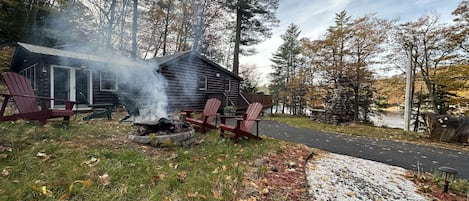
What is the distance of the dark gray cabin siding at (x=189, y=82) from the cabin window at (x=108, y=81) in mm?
2178

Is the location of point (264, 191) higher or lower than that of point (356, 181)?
higher

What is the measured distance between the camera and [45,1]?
533 inches

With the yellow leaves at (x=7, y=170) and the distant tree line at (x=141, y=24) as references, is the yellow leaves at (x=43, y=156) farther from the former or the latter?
the distant tree line at (x=141, y=24)

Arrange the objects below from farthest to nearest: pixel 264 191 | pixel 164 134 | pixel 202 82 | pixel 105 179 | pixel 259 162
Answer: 1. pixel 202 82
2. pixel 164 134
3. pixel 259 162
4. pixel 264 191
5. pixel 105 179

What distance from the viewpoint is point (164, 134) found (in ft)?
11.9

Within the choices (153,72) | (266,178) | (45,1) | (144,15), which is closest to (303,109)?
(153,72)

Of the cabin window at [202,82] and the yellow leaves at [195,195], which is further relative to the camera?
the cabin window at [202,82]

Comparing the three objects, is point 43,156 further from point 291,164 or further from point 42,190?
point 291,164

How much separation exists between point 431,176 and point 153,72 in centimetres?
973

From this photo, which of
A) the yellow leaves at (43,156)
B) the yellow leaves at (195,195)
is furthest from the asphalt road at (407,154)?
the yellow leaves at (43,156)

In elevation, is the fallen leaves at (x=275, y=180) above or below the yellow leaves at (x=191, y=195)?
below

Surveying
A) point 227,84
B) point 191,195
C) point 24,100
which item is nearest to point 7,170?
point 191,195

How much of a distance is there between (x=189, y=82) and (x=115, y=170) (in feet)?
30.5

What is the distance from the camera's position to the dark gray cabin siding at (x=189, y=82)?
403 inches
